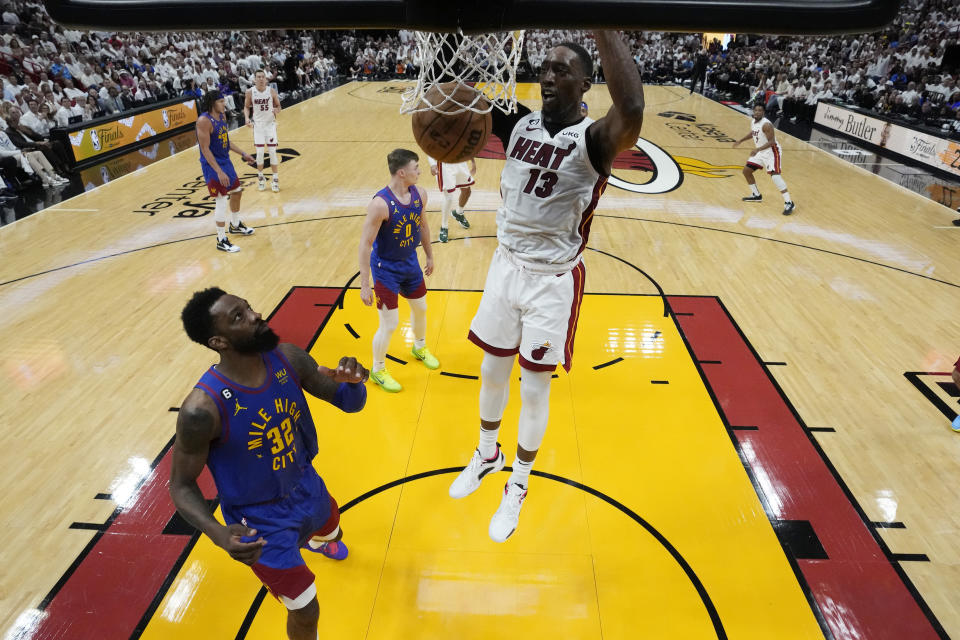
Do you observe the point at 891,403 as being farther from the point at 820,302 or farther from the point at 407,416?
the point at 407,416

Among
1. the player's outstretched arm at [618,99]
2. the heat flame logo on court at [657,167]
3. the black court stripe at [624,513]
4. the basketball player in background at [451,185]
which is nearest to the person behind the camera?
the player's outstretched arm at [618,99]

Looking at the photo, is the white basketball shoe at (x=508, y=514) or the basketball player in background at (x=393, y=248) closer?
the white basketball shoe at (x=508, y=514)

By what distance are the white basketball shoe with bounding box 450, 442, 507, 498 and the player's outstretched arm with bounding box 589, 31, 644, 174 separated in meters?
1.79

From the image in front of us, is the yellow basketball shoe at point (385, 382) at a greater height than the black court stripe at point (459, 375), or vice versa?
the yellow basketball shoe at point (385, 382)

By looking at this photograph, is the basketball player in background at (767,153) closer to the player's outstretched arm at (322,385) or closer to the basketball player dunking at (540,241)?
the basketball player dunking at (540,241)

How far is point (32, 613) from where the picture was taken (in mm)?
2877

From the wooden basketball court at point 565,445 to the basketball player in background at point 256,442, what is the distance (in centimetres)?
75

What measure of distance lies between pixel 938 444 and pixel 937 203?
731cm

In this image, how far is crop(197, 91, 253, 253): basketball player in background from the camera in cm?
643

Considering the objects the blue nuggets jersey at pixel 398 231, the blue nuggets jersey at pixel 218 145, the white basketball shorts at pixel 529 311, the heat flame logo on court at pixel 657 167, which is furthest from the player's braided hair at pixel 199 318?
the heat flame logo on court at pixel 657 167

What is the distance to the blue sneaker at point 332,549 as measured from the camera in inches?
121

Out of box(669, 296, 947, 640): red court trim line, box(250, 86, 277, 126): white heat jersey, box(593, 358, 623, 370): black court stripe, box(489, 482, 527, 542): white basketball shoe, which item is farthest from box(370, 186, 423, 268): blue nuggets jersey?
box(250, 86, 277, 126): white heat jersey

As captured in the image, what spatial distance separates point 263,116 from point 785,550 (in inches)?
356

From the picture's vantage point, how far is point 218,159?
680 centimetres
